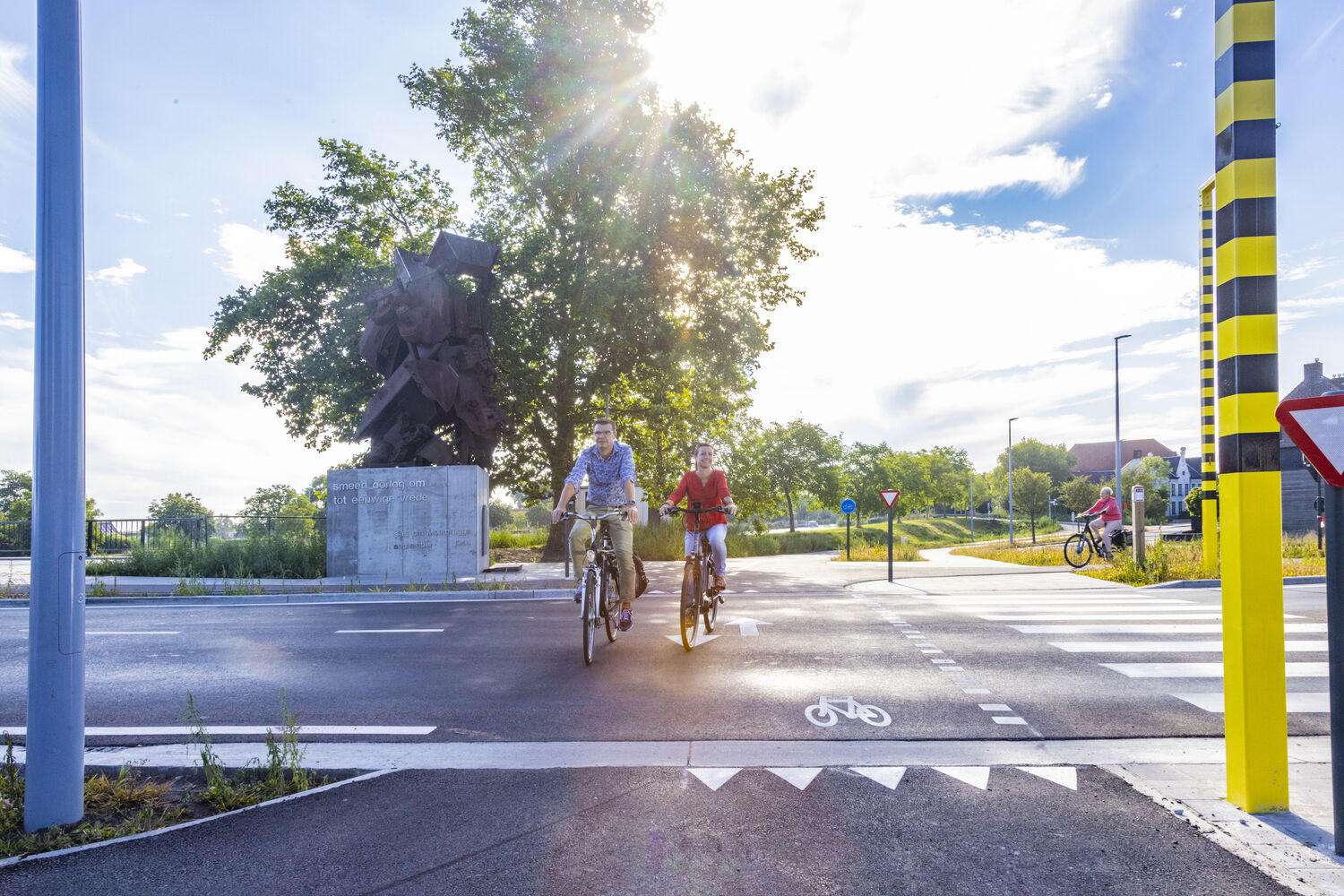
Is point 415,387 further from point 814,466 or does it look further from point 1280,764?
point 814,466

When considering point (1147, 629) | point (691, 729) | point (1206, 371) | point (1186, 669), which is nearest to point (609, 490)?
point (691, 729)

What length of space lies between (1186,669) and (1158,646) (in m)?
1.12

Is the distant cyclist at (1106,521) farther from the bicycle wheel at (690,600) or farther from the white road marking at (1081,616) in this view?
the bicycle wheel at (690,600)

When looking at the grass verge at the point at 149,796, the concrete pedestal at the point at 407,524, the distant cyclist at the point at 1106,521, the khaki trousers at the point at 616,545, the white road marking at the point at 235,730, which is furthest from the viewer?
the distant cyclist at the point at 1106,521

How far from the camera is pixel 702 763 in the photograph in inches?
171

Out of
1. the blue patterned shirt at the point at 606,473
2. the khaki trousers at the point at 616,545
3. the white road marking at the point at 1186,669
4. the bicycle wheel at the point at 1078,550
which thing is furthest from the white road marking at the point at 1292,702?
the bicycle wheel at the point at 1078,550

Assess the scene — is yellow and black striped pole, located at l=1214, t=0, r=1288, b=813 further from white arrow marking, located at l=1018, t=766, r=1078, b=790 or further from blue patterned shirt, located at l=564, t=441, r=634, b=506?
blue patterned shirt, located at l=564, t=441, r=634, b=506

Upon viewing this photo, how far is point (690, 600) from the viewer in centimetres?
782

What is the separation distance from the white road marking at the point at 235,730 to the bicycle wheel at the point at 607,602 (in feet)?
7.88

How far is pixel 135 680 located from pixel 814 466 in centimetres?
6465

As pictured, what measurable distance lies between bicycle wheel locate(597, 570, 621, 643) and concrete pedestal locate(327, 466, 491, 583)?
1021cm

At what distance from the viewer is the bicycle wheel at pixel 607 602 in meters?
7.45

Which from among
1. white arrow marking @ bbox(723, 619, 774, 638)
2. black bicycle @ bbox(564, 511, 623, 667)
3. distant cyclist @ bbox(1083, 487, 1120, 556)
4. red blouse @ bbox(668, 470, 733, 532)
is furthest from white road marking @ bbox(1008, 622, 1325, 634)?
distant cyclist @ bbox(1083, 487, 1120, 556)

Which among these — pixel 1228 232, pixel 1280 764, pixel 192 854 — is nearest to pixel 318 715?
pixel 192 854
